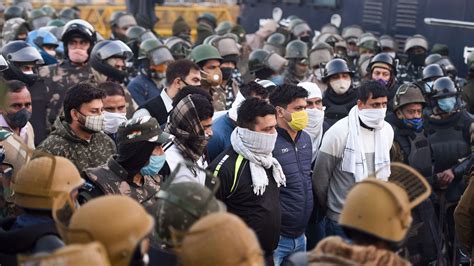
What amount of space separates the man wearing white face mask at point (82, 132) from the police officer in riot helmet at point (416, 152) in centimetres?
264

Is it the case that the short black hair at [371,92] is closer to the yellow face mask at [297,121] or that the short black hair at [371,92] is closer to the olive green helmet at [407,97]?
the yellow face mask at [297,121]

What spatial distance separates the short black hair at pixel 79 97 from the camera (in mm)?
6492

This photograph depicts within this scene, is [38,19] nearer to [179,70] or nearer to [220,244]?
[179,70]

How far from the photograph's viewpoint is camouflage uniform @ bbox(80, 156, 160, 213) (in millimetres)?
5297

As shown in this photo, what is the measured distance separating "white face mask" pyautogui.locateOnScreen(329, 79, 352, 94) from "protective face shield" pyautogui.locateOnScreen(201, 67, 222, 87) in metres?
1.20

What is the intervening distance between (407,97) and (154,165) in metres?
3.71

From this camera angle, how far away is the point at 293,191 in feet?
22.9

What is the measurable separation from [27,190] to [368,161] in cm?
360

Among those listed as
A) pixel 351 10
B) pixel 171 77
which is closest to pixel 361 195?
pixel 171 77

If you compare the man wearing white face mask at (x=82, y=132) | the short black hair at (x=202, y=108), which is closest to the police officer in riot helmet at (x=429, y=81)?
the short black hair at (x=202, y=108)

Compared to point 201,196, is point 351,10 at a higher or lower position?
lower

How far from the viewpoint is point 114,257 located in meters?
3.58

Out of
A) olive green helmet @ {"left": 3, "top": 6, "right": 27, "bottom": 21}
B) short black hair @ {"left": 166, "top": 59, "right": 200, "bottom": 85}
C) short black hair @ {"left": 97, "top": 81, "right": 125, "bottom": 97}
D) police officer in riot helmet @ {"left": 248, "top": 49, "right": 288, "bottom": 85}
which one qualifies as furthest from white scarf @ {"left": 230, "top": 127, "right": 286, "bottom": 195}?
olive green helmet @ {"left": 3, "top": 6, "right": 27, "bottom": 21}

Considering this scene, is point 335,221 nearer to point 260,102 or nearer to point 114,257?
point 260,102
